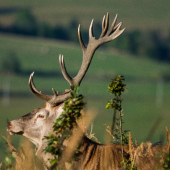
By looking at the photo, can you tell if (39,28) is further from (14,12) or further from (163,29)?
(163,29)

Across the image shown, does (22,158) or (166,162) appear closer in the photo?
(166,162)

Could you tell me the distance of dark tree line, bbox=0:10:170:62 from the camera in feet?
480

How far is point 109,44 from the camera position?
14900 cm

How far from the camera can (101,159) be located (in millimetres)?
7309

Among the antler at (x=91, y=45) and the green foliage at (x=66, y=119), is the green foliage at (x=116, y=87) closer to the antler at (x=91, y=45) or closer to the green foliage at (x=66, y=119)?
the green foliage at (x=66, y=119)

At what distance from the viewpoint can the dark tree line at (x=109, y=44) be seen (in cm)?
14625

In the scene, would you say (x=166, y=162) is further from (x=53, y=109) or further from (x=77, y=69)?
(x=77, y=69)

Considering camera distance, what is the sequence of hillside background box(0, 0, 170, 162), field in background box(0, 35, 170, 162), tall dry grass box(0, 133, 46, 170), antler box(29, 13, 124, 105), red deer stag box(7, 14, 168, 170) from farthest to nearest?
field in background box(0, 35, 170, 162) < hillside background box(0, 0, 170, 162) < antler box(29, 13, 124, 105) < red deer stag box(7, 14, 168, 170) < tall dry grass box(0, 133, 46, 170)

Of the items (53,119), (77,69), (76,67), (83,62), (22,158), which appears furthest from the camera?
(76,67)

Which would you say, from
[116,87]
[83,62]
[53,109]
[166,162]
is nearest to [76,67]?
[83,62]

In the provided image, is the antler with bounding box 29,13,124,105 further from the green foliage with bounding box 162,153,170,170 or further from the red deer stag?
the green foliage with bounding box 162,153,170,170

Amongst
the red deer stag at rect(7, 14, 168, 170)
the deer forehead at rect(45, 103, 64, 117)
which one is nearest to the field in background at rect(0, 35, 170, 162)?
the red deer stag at rect(7, 14, 168, 170)

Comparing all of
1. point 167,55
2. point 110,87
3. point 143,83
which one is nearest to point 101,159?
point 110,87

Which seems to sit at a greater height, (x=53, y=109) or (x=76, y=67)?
(x=76, y=67)
